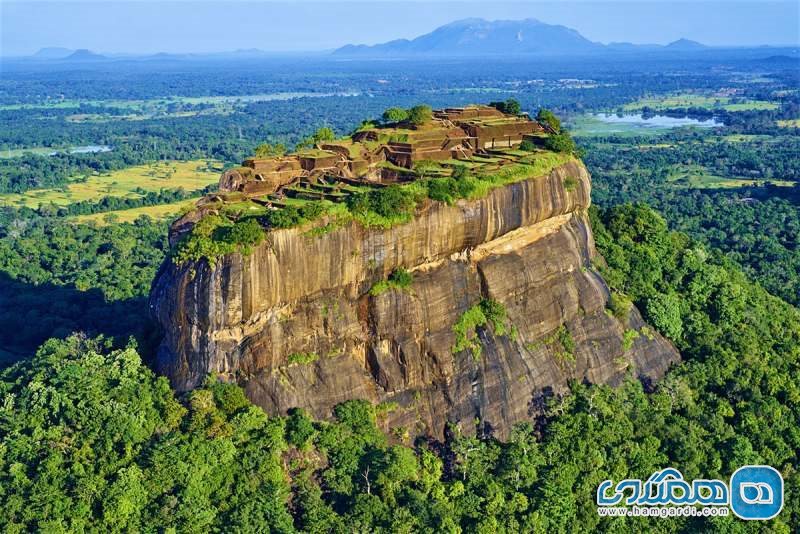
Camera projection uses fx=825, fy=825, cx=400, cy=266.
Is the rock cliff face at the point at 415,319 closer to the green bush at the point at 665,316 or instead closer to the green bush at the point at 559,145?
the green bush at the point at 665,316

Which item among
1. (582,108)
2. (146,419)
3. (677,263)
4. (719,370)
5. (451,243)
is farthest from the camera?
(582,108)

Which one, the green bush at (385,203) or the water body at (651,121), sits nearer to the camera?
the green bush at (385,203)

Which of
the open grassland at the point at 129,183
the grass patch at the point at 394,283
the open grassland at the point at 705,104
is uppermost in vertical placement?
the grass patch at the point at 394,283

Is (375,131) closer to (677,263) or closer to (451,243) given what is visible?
(451,243)

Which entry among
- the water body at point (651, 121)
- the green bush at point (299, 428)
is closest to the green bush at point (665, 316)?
the green bush at point (299, 428)

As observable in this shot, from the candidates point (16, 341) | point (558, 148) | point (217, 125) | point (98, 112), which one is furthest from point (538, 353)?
point (98, 112)
